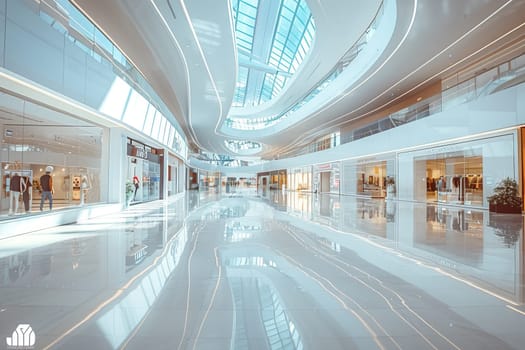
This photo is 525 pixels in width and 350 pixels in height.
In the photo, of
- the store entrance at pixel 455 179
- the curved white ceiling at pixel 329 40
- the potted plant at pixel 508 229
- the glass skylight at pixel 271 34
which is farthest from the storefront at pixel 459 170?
the glass skylight at pixel 271 34

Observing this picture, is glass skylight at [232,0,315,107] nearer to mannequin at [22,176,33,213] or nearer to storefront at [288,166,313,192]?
storefront at [288,166,313,192]

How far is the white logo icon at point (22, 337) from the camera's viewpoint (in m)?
2.24

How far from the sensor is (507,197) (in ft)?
37.2

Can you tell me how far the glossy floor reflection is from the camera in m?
2.38

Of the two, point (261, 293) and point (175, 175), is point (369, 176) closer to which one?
point (175, 175)

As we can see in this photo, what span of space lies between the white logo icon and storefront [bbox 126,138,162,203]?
11.6 meters

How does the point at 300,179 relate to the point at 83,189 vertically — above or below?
above

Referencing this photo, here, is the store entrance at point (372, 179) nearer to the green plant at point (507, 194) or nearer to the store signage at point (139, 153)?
the green plant at point (507, 194)

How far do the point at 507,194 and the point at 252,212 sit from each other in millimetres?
9541

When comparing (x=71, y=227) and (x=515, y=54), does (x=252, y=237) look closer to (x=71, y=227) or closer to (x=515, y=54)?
(x=71, y=227)

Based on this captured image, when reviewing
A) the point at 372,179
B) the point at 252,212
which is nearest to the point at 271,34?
the point at 372,179

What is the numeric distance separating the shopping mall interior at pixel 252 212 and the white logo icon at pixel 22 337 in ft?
0.05

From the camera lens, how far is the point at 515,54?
12508 mm

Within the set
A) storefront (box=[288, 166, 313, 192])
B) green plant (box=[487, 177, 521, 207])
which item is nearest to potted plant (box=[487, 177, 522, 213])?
green plant (box=[487, 177, 521, 207])
